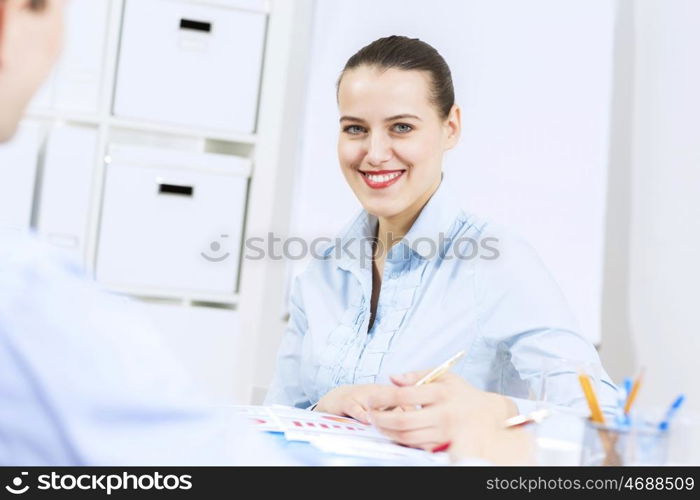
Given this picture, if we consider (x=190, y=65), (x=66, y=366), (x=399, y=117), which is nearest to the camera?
(x=66, y=366)

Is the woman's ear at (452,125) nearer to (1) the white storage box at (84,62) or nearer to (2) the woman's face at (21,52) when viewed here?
(1) the white storage box at (84,62)

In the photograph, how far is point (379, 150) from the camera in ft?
4.97

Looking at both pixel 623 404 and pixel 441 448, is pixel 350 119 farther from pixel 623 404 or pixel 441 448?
pixel 623 404

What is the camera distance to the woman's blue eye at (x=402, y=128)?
4.99 ft

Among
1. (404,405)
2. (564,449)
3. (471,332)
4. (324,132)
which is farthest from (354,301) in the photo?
(324,132)

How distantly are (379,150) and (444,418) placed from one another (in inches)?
26.3

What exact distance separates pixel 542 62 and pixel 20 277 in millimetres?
2217

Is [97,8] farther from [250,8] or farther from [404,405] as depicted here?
[404,405]

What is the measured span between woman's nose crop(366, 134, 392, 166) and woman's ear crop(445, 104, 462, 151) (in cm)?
14

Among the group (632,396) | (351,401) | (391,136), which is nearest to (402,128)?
(391,136)

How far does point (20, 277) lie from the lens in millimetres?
424

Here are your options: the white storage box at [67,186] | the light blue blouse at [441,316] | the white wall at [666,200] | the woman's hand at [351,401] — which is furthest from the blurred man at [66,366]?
the white wall at [666,200]
